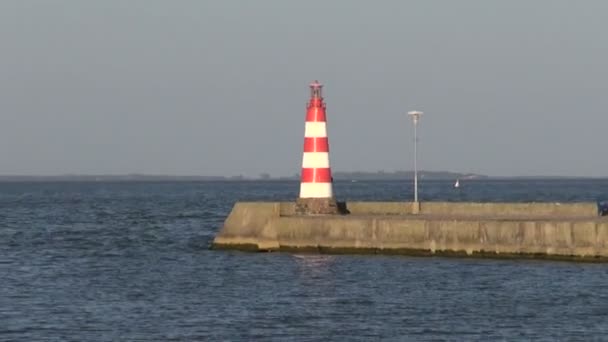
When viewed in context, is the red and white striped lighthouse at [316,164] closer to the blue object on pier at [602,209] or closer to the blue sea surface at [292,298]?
the blue sea surface at [292,298]

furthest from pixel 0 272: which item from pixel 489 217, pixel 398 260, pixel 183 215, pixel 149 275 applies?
pixel 183 215

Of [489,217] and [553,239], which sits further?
[489,217]

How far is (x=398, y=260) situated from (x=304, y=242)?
360cm

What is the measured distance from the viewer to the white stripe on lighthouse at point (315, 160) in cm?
4878

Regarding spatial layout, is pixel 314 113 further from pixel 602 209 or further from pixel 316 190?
pixel 602 209

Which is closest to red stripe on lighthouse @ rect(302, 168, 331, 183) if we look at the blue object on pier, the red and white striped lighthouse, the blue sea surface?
the red and white striped lighthouse

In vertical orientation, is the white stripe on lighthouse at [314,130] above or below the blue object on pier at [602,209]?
above

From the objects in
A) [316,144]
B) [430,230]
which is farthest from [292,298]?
[316,144]

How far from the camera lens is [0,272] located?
47062mm

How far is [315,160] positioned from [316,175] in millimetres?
582

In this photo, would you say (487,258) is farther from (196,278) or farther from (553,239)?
(196,278)

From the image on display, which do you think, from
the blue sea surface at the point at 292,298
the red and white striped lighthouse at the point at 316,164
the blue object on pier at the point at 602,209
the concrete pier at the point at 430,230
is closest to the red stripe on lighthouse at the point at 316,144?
the red and white striped lighthouse at the point at 316,164

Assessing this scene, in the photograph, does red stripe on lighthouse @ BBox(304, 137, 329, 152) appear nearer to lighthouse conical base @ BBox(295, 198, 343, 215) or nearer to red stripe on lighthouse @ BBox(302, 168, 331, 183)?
red stripe on lighthouse @ BBox(302, 168, 331, 183)

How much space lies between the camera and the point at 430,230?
4594 cm
